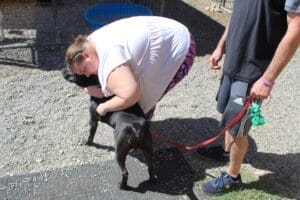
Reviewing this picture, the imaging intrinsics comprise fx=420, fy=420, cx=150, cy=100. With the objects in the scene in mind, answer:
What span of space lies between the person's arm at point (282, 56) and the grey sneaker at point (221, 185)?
782 millimetres

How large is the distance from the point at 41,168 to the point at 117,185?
579mm

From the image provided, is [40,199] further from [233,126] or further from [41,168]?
[233,126]

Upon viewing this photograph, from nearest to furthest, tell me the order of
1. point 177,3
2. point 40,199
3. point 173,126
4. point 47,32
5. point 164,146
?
point 40,199, point 164,146, point 173,126, point 47,32, point 177,3

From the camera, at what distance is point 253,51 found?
7.61 feet

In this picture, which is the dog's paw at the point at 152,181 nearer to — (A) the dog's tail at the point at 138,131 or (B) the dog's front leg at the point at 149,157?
(B) the dog's front leg at the point at 149,157

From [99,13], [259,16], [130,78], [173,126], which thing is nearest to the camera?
[259,16]

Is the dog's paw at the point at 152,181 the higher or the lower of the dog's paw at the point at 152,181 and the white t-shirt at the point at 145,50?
the lower

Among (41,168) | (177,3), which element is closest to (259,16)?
(41,168)

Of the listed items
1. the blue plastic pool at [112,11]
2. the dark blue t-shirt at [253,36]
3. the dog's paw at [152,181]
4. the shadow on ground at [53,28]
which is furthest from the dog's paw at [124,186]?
the blue plastic pool at [112,11]

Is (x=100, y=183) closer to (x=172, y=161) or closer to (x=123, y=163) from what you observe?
(x=123, y=163)

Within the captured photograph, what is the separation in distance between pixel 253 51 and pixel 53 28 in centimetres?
365

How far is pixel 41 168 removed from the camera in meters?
3.02

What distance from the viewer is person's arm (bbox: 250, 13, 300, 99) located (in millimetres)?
1994

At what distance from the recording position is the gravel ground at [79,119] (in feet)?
10.3
